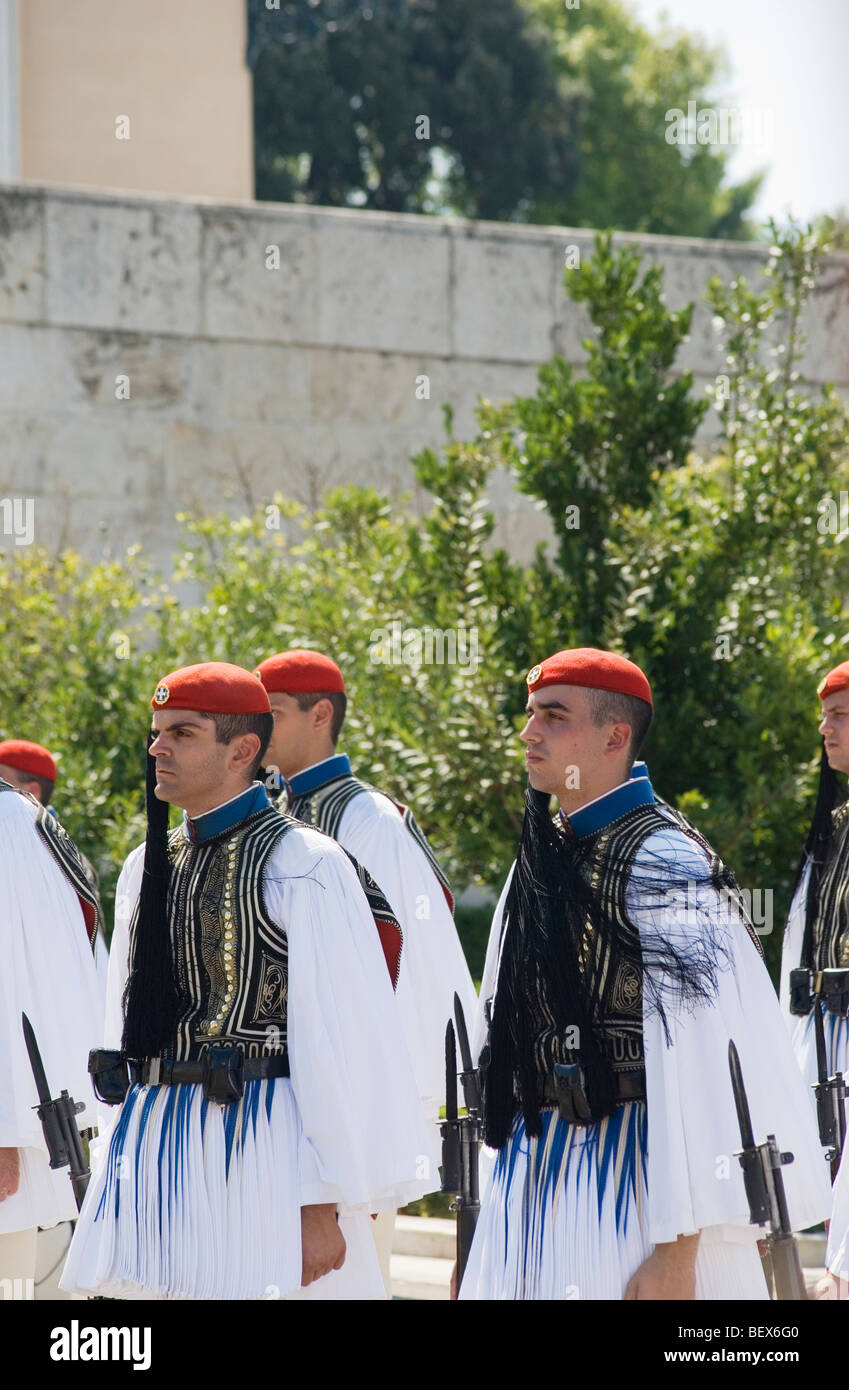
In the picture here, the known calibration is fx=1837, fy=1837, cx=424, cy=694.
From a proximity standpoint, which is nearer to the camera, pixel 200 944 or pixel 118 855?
pixel 200 944

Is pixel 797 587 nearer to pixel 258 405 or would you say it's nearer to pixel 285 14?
pixel 258 405

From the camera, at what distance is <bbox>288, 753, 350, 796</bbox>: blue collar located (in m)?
5.80

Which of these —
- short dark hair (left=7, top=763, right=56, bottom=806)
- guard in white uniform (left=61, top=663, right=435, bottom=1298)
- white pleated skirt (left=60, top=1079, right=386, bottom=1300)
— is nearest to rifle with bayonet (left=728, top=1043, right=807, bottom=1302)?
guard in white uniform (left=61, top=663, right=435, bottom=1298)

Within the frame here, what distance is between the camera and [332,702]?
19.7ft

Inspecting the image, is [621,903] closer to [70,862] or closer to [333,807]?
[70,862]

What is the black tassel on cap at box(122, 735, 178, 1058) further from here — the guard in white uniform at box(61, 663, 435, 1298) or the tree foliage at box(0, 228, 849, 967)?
the tree foliage at box(0, 228, 849, 967)

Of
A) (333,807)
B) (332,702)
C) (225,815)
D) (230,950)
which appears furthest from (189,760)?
(332,702)

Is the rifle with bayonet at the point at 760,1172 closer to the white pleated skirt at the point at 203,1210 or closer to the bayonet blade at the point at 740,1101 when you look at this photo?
the bayonet blade at the point at 740,1101

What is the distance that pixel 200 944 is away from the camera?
12.4ft

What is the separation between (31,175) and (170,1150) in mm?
15291

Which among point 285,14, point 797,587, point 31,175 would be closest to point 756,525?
point 797,587

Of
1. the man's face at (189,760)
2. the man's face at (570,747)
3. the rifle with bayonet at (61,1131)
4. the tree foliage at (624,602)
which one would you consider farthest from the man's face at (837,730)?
the tree foliage at (624,602)

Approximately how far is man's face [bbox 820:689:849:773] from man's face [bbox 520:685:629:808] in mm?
1628

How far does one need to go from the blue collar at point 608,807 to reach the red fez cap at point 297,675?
233 centimetres
